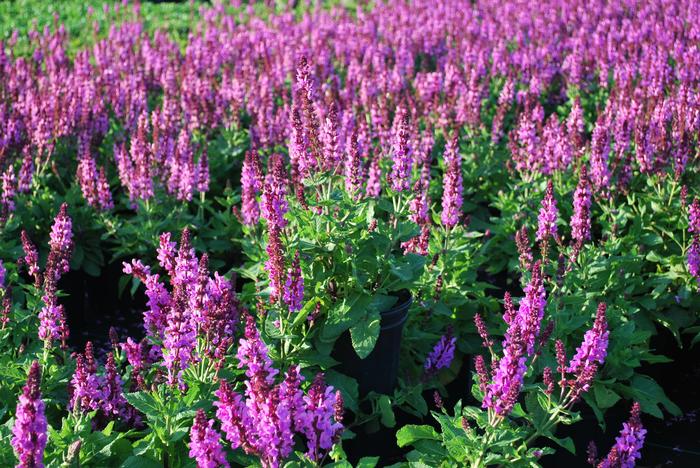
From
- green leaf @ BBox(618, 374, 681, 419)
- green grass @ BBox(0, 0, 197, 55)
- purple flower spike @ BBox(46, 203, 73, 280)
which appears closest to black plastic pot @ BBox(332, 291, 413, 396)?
green leaf @ BBox(618, 374, 681, 419)

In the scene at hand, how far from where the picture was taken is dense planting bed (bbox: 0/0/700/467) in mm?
3740

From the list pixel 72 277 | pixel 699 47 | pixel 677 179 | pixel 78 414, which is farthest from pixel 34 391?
pixel 699 47

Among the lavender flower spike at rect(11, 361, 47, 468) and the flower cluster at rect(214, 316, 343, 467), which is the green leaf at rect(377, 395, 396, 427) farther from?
the lavender flower spike at rect(11, 361, 47, 468)

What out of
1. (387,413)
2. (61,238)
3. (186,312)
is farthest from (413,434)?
(61,238)

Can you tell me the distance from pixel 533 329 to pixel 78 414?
2.09 meters

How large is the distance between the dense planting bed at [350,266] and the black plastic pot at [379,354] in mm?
13

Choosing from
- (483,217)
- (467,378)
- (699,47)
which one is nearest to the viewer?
(467,378)

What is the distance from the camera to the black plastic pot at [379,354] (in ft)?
15.4

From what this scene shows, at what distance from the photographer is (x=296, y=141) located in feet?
14.9

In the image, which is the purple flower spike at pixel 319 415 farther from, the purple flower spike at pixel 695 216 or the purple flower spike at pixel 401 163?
the purple flower spike at pixel 695 216

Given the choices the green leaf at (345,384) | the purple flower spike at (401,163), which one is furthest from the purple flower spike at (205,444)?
the purple flower spike at (401,163)

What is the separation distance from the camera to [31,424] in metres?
2.82

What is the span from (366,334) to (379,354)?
0.40 m

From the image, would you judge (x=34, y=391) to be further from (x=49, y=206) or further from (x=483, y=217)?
(x=483, y=217)
